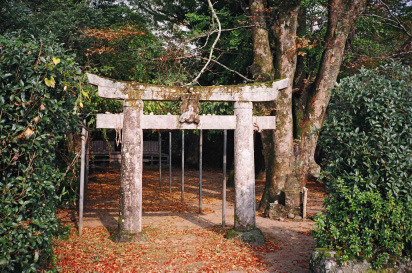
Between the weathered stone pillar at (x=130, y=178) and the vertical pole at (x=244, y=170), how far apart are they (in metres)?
2.06

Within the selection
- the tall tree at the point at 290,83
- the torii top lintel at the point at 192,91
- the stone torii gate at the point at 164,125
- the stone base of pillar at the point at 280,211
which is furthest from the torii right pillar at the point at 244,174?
the tall tree at the point at 290,83

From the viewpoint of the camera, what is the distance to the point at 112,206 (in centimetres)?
1294

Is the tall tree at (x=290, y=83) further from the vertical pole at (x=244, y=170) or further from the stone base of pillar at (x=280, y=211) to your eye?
the vertical pole at (x=244, y=170)

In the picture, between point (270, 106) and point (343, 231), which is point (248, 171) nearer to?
point (343, 231)

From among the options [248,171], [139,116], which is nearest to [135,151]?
[139,116]

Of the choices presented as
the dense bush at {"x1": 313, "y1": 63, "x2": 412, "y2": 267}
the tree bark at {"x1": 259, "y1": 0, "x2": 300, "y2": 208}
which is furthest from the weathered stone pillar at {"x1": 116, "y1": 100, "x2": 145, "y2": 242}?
the tree bark at {"x1": 259, "y1": 0, "x2": 300, "y2": 208}

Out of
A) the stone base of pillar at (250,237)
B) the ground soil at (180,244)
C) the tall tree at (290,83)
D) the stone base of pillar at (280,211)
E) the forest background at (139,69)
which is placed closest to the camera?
the forest background at (139,69)

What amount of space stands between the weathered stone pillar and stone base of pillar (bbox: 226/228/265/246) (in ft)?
6.28

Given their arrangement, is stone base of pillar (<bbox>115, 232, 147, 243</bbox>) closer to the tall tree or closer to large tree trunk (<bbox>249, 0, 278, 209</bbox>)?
the tall tree

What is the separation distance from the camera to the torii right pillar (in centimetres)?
855

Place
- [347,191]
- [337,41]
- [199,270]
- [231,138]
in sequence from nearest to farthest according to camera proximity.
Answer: [347,191], [199,270], [337,41], [231,138]

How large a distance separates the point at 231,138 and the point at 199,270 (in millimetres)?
16736

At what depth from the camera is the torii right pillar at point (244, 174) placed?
28.0 feet

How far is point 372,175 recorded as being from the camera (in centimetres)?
560
